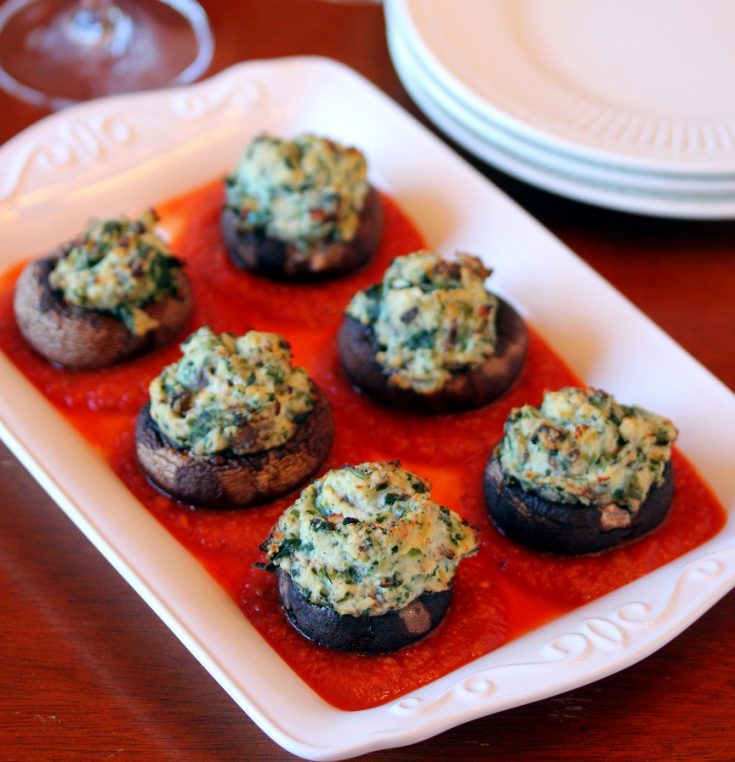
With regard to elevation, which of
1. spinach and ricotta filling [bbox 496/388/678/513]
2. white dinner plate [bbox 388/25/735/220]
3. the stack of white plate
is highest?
the stack of white plate

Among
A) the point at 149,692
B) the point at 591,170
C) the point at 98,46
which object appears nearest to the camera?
the point at 149,692

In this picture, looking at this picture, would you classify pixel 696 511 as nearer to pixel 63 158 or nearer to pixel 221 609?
pixel 221 609

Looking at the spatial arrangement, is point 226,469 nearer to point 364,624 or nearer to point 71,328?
point 364,624

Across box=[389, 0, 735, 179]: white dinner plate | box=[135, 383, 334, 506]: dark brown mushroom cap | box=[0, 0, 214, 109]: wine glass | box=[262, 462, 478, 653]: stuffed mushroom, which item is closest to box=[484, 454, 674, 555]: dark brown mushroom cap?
box=[262, 462, 478, 653]: stuffed mushroom

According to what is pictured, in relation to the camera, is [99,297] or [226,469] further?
[99,297]

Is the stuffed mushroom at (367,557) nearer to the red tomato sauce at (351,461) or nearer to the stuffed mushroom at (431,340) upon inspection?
the red tomato sauce at (351,461)

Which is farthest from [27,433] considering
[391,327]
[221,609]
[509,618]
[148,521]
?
[509,618]

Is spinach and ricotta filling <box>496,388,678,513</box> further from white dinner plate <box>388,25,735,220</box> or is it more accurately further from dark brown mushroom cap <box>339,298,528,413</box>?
white dinner plate <box>388,25,735,220</box>

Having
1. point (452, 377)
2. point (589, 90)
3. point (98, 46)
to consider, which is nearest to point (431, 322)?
point (452, 377)
